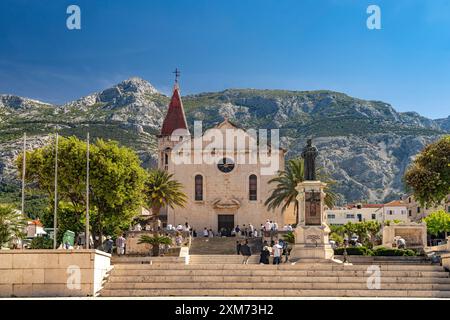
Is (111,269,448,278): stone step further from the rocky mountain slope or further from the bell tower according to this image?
the rocky mountain slope

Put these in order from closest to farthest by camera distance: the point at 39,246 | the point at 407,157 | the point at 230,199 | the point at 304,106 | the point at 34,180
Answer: the point at 39,246 → the point at 34,180 → the point at 230,199 → the point at 407,157 → the point at 304,106

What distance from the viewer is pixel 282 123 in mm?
166750

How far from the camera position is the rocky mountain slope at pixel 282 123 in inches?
5364

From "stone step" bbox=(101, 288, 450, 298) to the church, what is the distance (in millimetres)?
33798

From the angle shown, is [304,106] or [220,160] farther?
[304,106]

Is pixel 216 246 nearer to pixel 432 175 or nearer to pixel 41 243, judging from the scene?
pixel 41 243

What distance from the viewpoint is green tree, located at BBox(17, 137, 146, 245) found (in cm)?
3900

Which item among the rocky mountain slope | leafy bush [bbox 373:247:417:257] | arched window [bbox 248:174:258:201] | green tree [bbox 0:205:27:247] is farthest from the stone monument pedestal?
the rocky mountain slope

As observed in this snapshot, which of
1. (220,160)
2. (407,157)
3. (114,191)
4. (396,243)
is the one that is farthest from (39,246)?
(407,157)

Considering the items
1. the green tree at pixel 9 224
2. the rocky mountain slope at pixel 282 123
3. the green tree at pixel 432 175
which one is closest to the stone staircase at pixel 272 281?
the green tree at pixel 9 224

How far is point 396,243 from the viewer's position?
38.8 m
